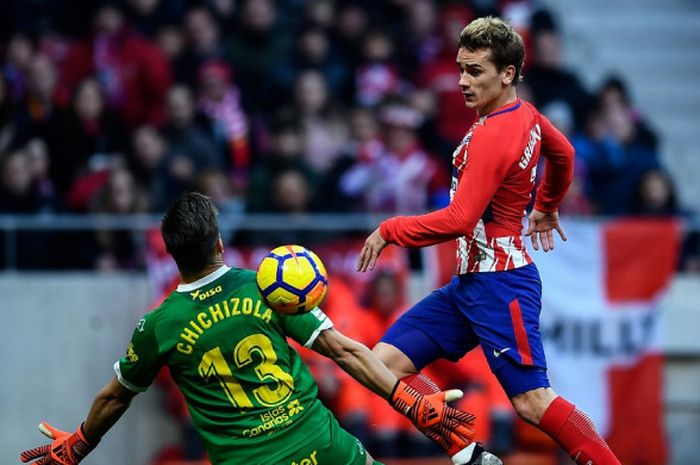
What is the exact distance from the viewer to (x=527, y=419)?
6.97 meters

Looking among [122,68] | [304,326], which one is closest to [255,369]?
[304,326]

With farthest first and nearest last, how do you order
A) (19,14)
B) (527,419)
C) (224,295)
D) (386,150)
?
(19,14), (386,150), (527,419), (224,295)

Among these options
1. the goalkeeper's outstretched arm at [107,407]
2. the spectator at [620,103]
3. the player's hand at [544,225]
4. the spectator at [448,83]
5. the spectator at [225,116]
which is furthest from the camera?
the spectator at [620,103]

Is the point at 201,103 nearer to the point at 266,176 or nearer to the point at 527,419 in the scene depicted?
the point at 266,176

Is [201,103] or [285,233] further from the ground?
[201,103]

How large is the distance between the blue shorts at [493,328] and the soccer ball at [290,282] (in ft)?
4.08

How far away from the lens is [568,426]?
273 inches

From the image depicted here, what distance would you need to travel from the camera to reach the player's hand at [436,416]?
6.27 meters

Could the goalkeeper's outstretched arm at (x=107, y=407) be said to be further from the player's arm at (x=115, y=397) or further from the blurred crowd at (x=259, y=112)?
the blurred crowd at (x=259, y=112)

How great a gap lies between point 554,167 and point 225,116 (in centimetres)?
587

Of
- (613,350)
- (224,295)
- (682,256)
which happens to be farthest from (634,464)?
(224,295)

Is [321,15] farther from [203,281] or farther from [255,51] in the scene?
[203,281]

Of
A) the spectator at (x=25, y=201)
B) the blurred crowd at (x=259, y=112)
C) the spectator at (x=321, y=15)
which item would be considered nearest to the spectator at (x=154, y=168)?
the blurred crowd at (x=259, y=112)

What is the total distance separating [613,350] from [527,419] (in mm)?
5418
